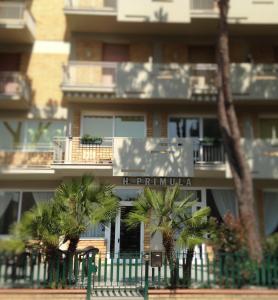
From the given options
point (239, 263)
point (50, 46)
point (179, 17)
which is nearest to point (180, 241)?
point (239, 263)

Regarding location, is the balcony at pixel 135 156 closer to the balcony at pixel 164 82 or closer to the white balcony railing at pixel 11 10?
the balcony at pixel 164 82

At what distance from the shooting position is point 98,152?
15922 mm

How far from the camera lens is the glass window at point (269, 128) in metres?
17.5

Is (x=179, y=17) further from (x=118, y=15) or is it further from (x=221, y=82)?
(x=221, y=82)

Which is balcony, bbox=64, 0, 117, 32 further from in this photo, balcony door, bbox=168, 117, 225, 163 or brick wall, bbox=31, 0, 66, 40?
balcony door, bbox=168, 117, 225, 163

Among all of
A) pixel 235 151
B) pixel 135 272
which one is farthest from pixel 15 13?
pixel 135 272

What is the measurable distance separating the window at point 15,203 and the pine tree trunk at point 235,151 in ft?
29.6

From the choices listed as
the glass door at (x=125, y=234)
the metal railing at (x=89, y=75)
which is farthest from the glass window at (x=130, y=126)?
the glass door at (x=125, y=234)

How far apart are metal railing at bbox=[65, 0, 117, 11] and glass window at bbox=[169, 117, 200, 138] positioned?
5987mm

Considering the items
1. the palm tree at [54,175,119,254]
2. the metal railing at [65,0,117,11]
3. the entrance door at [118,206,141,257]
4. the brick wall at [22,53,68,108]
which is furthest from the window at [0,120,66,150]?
the palm tree at [54,175,119,254]

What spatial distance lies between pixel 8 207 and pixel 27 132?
11.8 ft

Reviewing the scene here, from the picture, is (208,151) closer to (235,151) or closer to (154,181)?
(154,181)

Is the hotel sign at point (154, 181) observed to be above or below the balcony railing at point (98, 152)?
below

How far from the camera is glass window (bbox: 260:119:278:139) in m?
17.5
